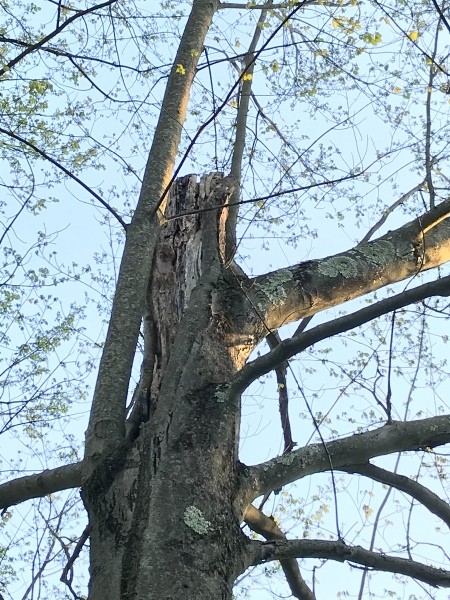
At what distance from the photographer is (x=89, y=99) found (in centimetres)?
486

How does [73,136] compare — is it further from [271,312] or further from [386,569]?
[386,569]

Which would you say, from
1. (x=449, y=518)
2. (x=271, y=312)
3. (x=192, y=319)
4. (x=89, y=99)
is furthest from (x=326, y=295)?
(x=89, y=99)

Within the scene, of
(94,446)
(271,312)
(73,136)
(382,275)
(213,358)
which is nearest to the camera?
(94,446)

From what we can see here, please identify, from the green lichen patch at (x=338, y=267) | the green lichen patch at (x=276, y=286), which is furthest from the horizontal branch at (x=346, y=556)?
the green lichen patch at (x=338, y=267)

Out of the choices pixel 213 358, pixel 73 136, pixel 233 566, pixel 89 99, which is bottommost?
pixel 233 566

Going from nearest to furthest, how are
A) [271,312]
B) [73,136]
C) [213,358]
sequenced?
[213,358] → [271,312] → [73,136]

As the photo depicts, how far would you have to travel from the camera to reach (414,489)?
2.50 m

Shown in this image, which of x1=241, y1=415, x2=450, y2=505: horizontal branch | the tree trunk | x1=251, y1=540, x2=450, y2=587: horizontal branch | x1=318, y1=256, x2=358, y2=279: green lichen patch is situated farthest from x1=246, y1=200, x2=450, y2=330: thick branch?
x1=251, y1=540, x2=450, y2=587: horizontal branch

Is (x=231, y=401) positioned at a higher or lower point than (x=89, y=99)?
lower

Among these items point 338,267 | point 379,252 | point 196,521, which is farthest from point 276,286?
point 196,521

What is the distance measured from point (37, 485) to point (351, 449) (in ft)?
3.61

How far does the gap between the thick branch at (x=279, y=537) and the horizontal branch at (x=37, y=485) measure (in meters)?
0.62

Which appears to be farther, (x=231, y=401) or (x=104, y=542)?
(x=231, y=401)

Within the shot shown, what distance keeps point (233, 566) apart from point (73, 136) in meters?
3.18
